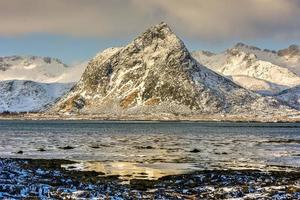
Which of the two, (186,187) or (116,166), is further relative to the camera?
(116,166)

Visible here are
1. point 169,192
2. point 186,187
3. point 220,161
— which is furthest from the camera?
point 220,161

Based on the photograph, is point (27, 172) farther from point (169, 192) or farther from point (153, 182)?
point (169, 192)

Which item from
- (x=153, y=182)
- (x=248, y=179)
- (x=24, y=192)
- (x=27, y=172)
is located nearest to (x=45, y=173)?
(x=27, y=172)

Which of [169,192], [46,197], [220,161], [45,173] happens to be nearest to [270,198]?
[169,192]

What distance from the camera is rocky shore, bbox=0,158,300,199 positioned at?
38031 millimetres

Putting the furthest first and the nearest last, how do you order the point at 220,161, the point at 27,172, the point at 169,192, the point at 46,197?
the point at 220,161
the point at 27,172
the point at 169,192
the point at 46,197

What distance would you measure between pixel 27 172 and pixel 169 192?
18.4 m

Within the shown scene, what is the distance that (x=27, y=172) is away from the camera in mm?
52938

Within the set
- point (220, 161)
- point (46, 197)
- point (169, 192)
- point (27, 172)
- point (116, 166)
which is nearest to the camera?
point (46, 197)

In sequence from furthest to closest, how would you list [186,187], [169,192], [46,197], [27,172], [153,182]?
[27,172] < [153,182] < [186,187] < [169,192] < [46,197]

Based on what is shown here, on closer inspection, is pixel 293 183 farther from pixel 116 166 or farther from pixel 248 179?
pixel 116 166

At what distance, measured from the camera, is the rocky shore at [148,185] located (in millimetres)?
38031

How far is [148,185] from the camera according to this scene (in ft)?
147

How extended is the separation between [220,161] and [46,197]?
39.6 m
